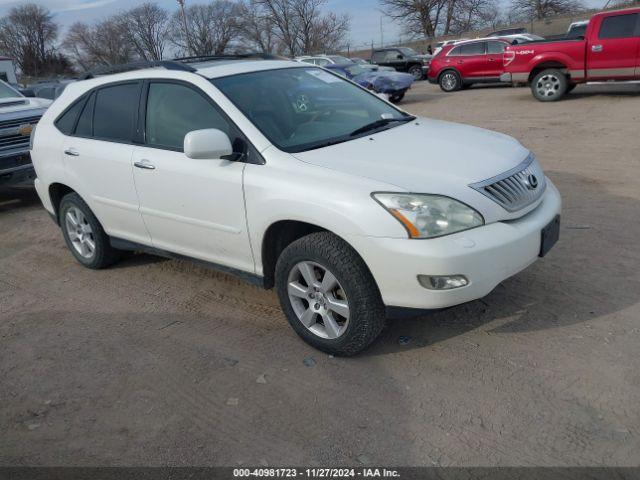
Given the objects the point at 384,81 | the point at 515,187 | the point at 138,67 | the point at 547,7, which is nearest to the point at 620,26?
the point at 384,81

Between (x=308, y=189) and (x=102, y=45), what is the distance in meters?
75.2

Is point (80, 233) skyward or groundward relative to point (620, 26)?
groundward

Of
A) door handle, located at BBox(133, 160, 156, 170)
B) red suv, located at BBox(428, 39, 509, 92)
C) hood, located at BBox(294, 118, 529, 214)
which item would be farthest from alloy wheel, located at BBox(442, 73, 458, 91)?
door handle, located at BBox(133, 160, 156, 170)

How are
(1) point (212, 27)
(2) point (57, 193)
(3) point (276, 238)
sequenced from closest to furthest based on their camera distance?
1. (3) point (276, 238)
2. (2) point (57, 193)
3. (1) point (212, 27)

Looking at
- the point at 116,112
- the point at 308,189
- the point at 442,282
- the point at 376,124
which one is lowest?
the point at 442,282

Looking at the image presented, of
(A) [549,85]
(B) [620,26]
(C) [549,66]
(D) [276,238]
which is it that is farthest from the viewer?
(A) [549,85]

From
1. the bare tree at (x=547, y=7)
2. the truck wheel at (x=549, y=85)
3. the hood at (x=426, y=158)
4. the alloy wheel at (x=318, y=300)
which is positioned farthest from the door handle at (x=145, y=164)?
the bare tree at (x=547, y=7)

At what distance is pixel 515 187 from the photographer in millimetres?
3432

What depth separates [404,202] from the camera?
3.10 meters

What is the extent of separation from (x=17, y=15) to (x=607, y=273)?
287 feet

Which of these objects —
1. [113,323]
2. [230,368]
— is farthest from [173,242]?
[230,368]

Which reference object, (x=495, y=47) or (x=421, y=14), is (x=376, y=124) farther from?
(x=421, y=14)

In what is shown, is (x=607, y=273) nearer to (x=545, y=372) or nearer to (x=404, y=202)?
(x=545, y=372)

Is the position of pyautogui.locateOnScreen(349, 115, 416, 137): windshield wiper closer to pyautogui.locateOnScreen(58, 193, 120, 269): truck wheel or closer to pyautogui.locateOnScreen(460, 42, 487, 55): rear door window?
pyautogui.locateOnScreen(58, 193, 120, 269): truck wheel
